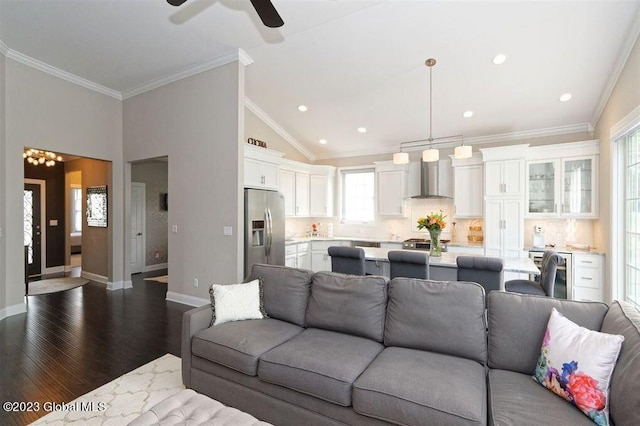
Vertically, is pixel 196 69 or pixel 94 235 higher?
pixel 196 69

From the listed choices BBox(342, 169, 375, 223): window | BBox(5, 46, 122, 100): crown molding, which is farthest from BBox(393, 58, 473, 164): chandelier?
BBox(5, 46, 122, 100): crown molding

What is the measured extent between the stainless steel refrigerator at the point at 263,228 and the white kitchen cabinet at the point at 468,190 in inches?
A: 132

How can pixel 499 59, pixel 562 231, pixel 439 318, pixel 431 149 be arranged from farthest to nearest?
pixel 562 231 < pixel 431 149 < pixel 499 59 < pixel 439 318

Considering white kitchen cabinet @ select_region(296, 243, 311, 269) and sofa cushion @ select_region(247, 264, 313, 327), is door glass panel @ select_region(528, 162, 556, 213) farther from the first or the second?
sofa cushion @ select_region(247, 264, 313, 327)

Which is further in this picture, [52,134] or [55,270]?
[55,270]

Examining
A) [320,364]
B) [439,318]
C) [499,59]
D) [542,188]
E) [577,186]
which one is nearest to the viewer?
[320,364]

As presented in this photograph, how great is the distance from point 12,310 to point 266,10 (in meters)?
5.13

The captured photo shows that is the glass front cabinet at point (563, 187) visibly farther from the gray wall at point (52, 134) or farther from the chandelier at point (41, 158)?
the chandelier at point (41, 158)

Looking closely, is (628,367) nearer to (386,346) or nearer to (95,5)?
(386,346)

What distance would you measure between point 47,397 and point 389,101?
18.1ft

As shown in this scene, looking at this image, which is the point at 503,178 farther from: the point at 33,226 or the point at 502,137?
the point at 33,226

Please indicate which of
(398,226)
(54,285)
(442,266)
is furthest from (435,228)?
(54,285)

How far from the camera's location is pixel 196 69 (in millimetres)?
4609

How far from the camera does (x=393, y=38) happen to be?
12.7ft
